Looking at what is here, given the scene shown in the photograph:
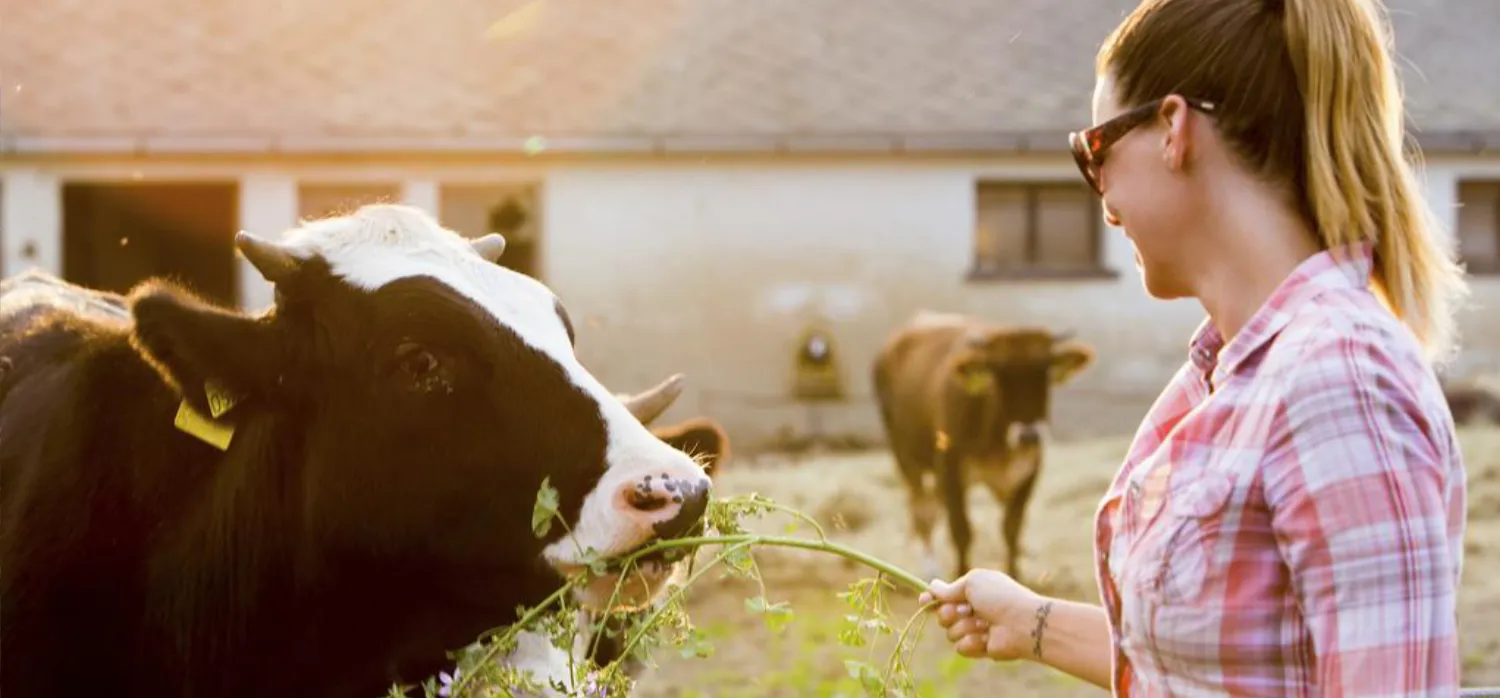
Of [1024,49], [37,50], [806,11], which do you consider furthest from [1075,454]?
[37,50]

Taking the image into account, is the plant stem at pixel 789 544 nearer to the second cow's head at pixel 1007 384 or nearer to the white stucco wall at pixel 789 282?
the second cow's head at pixel 1007 384

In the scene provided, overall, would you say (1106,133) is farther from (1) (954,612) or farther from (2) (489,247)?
(2) (489,247)

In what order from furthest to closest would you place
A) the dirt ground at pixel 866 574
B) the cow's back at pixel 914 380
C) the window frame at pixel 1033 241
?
the window frame at pixel 1033 241 < the cow's back at pixel 914 380 < the dirt ground at pixel 866 574

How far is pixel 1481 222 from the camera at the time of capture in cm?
1627

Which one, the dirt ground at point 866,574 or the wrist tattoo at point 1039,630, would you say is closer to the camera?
the wrist tattoo at point 1039,630

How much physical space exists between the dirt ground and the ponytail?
Result: 50.2 inches

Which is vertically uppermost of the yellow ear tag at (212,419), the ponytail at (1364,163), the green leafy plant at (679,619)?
the ponytail at (1364,163)

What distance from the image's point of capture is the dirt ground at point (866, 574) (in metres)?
6.36

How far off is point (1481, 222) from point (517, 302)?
618 inches

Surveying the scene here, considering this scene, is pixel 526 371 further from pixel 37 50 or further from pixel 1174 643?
pixel 37 50

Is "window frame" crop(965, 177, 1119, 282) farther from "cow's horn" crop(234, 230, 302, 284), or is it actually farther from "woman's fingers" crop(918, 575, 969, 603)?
"woman's fingers" crop(918, 575, 969, 603)

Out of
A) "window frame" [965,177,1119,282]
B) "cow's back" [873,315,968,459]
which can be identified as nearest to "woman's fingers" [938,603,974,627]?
"cow's back" [873,315,968,459]

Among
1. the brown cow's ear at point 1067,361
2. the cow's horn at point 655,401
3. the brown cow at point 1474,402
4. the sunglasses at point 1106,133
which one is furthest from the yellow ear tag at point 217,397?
the brown cow at point 1474,402

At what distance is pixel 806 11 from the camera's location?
17.7m
